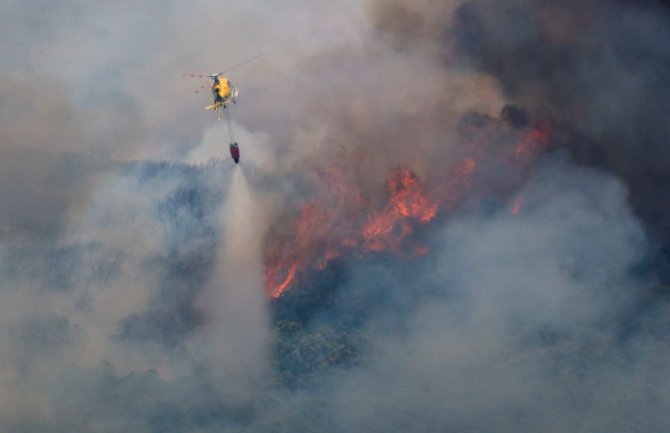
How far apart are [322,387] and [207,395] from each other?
37.7 feet

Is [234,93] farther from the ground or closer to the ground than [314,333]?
farther from the ground

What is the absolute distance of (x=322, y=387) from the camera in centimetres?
11200

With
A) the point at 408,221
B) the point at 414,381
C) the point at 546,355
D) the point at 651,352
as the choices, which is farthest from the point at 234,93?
Answer: the point at 651,352

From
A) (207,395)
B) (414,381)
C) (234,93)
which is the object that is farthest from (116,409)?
(234,93)

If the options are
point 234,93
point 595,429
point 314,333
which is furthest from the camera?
point 314,333

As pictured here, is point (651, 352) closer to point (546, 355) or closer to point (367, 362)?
point (546, 355)

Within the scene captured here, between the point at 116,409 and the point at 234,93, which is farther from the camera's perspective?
the point at 116,409

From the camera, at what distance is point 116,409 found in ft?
368

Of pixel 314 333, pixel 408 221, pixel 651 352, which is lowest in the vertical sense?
pixel 651 352

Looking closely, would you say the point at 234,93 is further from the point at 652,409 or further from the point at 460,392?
the point at 652,409

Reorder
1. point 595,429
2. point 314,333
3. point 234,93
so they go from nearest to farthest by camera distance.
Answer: point 234,93 → point 595,429 → point 314,333

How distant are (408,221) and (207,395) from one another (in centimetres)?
2685

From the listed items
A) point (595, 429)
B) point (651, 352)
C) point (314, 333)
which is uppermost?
point (314, 333)

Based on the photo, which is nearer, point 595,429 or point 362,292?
point 595,429
